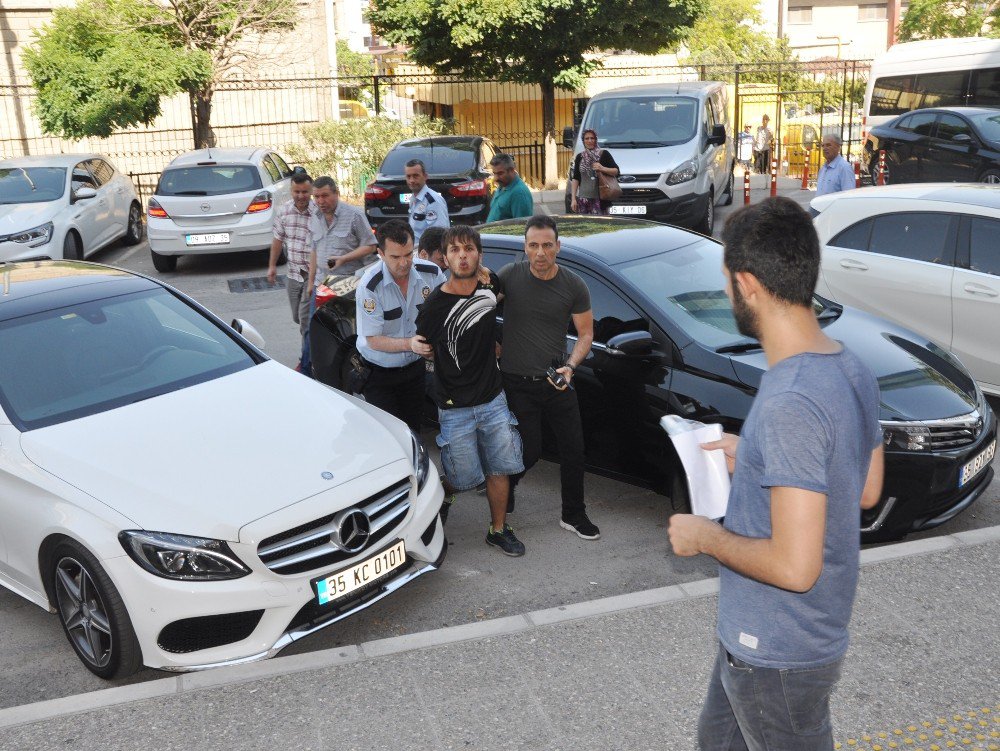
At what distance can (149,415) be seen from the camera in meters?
5.02

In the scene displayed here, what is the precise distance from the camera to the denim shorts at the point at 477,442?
5430 millimetres

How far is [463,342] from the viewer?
5.30 m

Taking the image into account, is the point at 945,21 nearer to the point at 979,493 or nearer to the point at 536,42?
the point at 536,42

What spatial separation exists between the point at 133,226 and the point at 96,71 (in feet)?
12.7

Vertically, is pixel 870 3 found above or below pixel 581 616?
above

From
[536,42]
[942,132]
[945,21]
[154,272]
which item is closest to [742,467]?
[154,272]

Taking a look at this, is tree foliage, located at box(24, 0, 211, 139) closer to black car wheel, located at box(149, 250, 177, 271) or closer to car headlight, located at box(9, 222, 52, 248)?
black car wheel, located at box(149, 250, 177, 271)

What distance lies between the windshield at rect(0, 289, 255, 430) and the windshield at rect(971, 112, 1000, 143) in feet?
40.7

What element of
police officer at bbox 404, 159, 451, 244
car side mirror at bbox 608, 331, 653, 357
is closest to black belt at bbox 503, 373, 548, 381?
car side mirror at bbox 608, 331, 653, 357

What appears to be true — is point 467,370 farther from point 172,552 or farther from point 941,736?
point 941,736

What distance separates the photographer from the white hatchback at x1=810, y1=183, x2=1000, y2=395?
710 cm

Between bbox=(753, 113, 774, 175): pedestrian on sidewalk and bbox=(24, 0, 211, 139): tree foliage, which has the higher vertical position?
bbox=(24, 0, 211, 139): tree foliage

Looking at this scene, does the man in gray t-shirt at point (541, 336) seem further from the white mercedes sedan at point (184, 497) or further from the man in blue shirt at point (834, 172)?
the man in blue shirt at point (834, 172)

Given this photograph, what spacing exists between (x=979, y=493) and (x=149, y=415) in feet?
14.2
